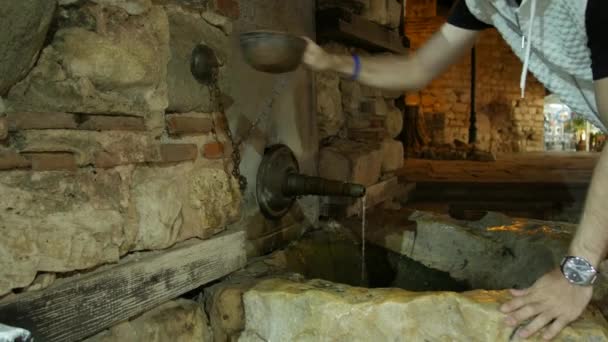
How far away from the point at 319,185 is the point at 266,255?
428mm

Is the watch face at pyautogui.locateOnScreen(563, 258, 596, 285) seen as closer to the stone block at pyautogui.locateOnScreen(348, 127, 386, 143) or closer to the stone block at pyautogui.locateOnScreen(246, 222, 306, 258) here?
the stone block at pyautogui.locateOnScreen(246, 222, 306, 258)

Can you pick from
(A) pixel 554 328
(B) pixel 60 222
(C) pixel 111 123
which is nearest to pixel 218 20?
(C) pixel 111 123

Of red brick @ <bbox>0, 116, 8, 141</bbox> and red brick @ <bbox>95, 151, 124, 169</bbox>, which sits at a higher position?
red brick @ <bbox>0, 116, 8, 141</bbox>

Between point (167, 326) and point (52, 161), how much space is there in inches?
26.0

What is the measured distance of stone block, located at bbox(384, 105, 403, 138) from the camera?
409 centimetres

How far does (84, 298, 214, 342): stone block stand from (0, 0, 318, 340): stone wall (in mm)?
213

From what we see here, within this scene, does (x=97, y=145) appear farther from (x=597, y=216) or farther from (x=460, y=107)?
(x=460, y=107)

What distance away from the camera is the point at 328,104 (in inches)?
124

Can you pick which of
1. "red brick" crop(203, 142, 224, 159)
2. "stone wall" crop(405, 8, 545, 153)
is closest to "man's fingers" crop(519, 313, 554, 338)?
"red brick" crop(203, 142, 224, 159)

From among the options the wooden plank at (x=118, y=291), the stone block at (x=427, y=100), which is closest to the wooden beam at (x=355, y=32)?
the wooden plank at (x=118, y=291)

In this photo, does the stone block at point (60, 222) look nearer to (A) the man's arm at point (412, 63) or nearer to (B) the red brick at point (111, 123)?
(B) the red brick at point (111, 123)

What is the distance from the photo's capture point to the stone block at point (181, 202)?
1540 millimetres

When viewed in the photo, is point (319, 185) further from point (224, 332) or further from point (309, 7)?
point (309, 7)

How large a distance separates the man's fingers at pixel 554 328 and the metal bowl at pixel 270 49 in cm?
106
